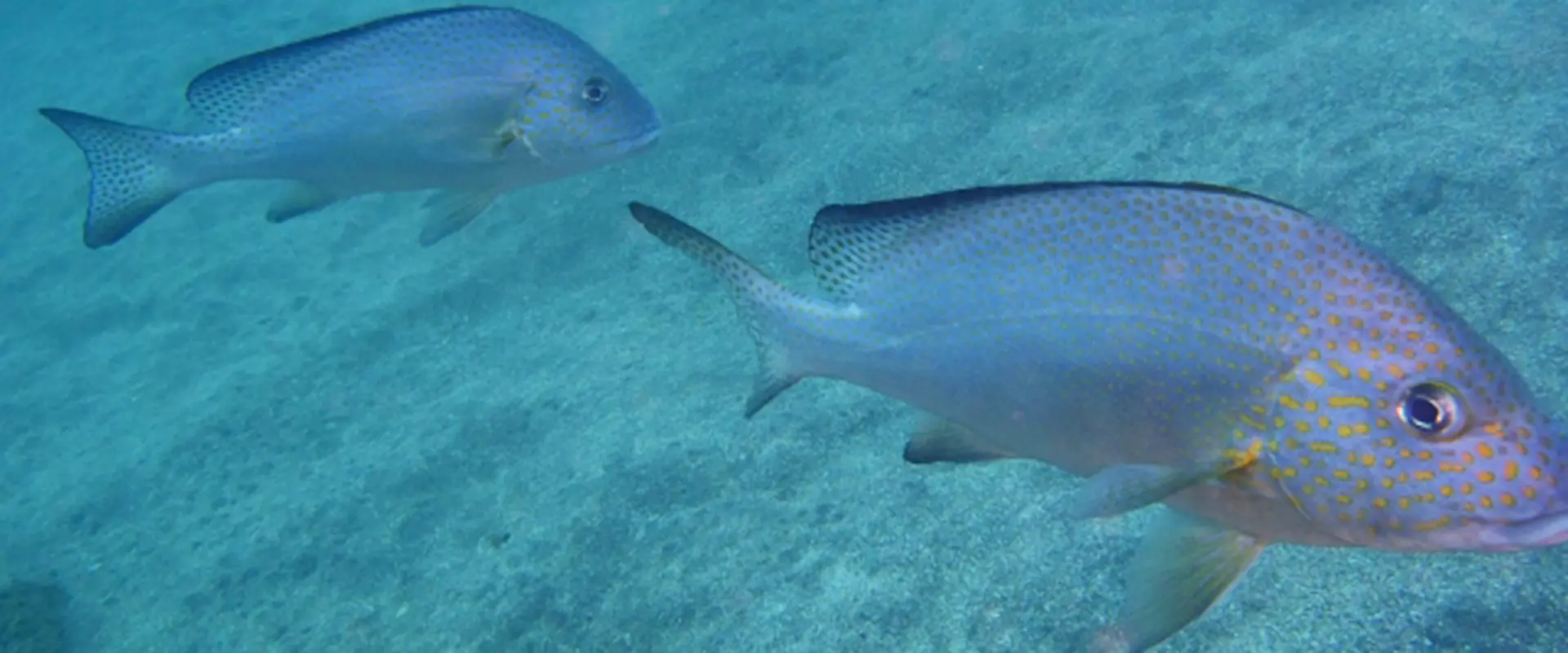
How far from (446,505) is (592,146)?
2.13 m

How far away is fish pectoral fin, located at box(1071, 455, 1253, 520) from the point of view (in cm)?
157

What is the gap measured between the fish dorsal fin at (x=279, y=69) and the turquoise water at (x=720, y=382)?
206 cm

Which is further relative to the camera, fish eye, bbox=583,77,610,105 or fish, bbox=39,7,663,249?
fish eye, bbox=583,77,610,105

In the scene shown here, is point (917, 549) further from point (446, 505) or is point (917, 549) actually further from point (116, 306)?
point (116, 306)

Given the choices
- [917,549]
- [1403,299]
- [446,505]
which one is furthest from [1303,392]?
[446,505]

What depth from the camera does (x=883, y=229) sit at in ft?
6.60

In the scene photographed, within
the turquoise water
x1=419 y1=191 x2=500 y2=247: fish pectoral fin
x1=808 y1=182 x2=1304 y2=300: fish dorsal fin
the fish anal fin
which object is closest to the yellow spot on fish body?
the fish anal fin

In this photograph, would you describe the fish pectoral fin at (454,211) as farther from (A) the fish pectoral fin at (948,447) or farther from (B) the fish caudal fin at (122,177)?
(A) the fish pectoral fin at (948,447)

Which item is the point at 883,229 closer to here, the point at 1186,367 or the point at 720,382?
the point at 1186,367

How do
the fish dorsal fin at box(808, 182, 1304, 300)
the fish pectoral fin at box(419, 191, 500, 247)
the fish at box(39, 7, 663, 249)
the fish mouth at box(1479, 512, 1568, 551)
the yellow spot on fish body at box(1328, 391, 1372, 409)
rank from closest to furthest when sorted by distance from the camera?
the fish mouth at box(1479, 512, 1568, 551)
the yellow spot on fish body at box(1328, 391, 1372, 409)
the fish dorsal fin at box(808, 182, 1304, 300)
the fish at box(39, 7, 663, 249)
the fish pectoral fin at box(419, 191, 500, 247)

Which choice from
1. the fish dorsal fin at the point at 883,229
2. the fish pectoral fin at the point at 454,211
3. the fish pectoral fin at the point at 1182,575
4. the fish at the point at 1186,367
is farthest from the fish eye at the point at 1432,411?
the fish pectoral fin at the point at 454,211

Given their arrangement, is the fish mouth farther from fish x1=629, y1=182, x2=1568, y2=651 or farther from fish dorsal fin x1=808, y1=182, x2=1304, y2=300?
fish dorsal fin x1=808, y1=182, x2=1304, y2=300

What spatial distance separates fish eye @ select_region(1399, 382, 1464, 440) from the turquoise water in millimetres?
1375

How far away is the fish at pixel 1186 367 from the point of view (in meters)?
1.52
